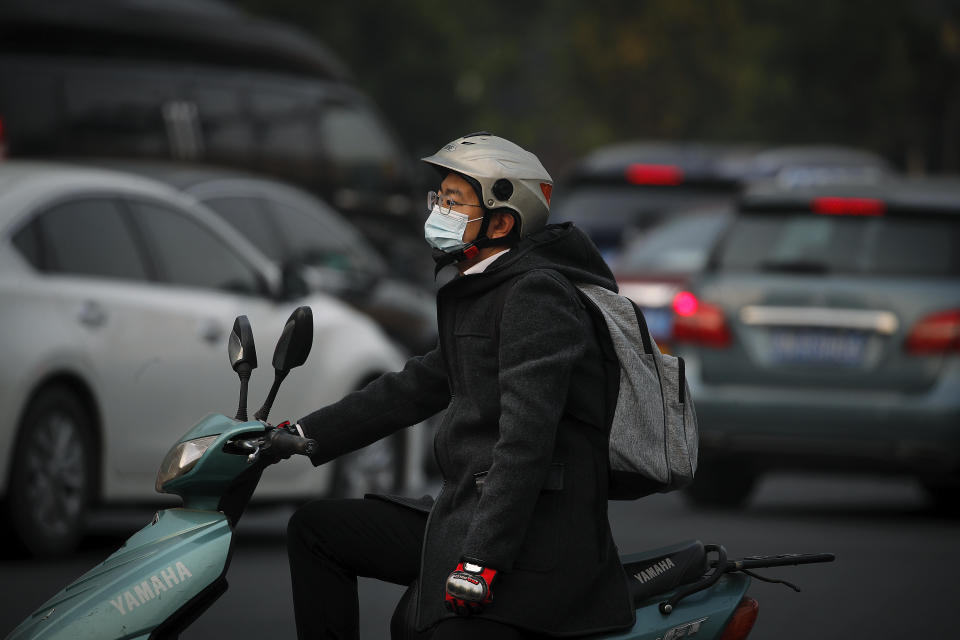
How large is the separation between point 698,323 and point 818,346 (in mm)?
671

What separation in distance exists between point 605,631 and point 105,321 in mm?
4764

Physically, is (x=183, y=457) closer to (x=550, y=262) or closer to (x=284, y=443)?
(x=284, y=443)

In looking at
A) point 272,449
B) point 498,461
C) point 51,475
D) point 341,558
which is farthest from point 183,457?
point 51,475

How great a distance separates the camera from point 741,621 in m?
4.34

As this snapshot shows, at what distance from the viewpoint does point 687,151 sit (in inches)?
826

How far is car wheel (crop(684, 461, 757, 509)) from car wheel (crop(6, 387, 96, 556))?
4159 millimetres

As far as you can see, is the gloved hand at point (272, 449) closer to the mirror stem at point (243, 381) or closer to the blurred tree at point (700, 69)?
the mirror stem at point (243, 381)

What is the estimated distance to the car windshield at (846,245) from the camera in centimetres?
1061

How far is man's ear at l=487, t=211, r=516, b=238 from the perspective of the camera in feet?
14.3

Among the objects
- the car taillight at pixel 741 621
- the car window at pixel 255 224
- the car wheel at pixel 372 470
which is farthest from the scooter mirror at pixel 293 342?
the car window at pixel 255 224

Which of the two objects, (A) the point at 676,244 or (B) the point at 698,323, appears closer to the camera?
(B) the point at 698,323

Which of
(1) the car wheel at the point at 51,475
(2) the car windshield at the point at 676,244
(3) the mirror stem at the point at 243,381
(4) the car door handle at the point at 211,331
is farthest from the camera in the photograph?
(2) the car windshield at the point at 676,244

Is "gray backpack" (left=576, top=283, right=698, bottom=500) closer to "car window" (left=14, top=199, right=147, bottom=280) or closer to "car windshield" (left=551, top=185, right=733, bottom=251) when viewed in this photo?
"car window" (left=14, top=199, right=147, bottom=280)

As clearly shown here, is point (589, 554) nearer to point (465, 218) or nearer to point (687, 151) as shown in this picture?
point (465, 218)
